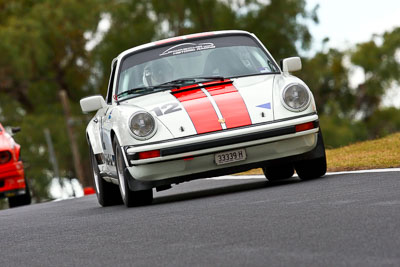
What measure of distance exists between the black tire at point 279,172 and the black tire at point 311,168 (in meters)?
0.90

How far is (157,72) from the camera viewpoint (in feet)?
35.2

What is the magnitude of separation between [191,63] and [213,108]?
143 centimetres

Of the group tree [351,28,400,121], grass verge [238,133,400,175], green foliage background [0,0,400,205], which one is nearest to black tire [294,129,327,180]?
grass verge [238,133,400,175]

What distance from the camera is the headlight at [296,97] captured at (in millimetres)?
9617

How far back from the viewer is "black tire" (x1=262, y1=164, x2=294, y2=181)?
11.4 metres

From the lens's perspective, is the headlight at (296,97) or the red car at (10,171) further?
the red car at (10,171)

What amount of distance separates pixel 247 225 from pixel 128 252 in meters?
0.98

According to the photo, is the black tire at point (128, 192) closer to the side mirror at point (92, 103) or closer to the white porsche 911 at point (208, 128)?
the white porsche 911 at point (208, 128)

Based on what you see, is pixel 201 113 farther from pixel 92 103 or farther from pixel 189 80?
pixel 92 103

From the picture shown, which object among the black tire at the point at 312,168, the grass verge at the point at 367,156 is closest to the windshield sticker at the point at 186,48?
the black tire at the point at 312,168

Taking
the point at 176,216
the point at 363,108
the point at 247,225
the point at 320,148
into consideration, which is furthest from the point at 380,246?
the point at 363,108

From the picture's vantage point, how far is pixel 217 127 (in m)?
9.41

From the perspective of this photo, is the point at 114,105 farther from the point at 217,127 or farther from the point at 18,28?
the point at 18,28

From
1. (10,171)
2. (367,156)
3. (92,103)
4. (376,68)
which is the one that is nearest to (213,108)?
(92,103)
